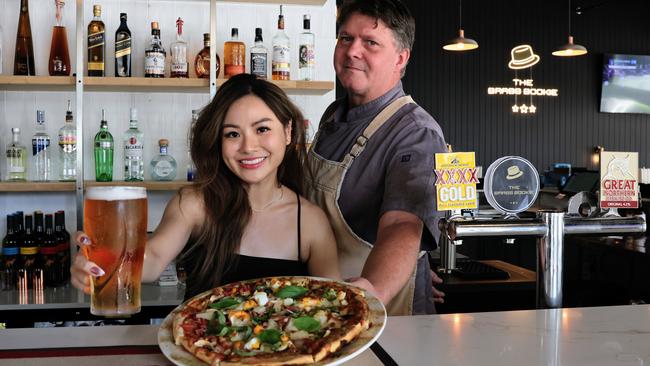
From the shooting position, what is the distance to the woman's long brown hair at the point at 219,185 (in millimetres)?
1514

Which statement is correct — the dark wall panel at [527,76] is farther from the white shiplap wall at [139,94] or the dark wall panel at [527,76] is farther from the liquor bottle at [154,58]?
the liquor bottle at [154,58]

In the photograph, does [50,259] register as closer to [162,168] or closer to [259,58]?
[162,168]

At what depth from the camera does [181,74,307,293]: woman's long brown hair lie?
59.6 inches

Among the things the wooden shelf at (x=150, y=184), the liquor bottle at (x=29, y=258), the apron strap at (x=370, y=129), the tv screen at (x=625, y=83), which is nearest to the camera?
the apron strap at (x=370, y=129)

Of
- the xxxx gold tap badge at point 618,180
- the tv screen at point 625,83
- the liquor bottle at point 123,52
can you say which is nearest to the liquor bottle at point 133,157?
the liquor bottle at point 123,52

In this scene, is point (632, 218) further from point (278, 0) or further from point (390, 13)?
point (278, 0)

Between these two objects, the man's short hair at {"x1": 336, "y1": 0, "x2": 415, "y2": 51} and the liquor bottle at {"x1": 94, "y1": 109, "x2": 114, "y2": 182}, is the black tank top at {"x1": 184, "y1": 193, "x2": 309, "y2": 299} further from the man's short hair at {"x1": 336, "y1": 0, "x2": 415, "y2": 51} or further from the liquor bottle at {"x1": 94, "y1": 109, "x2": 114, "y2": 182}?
the liquor bottle at {"x1": 94, "y1": 109, "x2": 114, "y2": 182}

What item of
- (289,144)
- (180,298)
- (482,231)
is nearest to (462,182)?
(482,231)

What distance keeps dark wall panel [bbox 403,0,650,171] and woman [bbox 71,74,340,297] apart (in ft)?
23.7

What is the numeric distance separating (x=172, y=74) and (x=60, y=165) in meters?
0.69

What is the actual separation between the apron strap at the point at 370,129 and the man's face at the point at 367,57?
0.08 meters

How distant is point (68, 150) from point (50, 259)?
50 cm

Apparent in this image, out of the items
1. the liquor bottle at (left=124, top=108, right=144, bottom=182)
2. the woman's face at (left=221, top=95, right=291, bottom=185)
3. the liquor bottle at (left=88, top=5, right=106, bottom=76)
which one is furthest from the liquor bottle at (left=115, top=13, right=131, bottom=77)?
the woman's face at (left=221, top=95, right=291, bottom=185)

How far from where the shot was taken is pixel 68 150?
2756 millimetres
